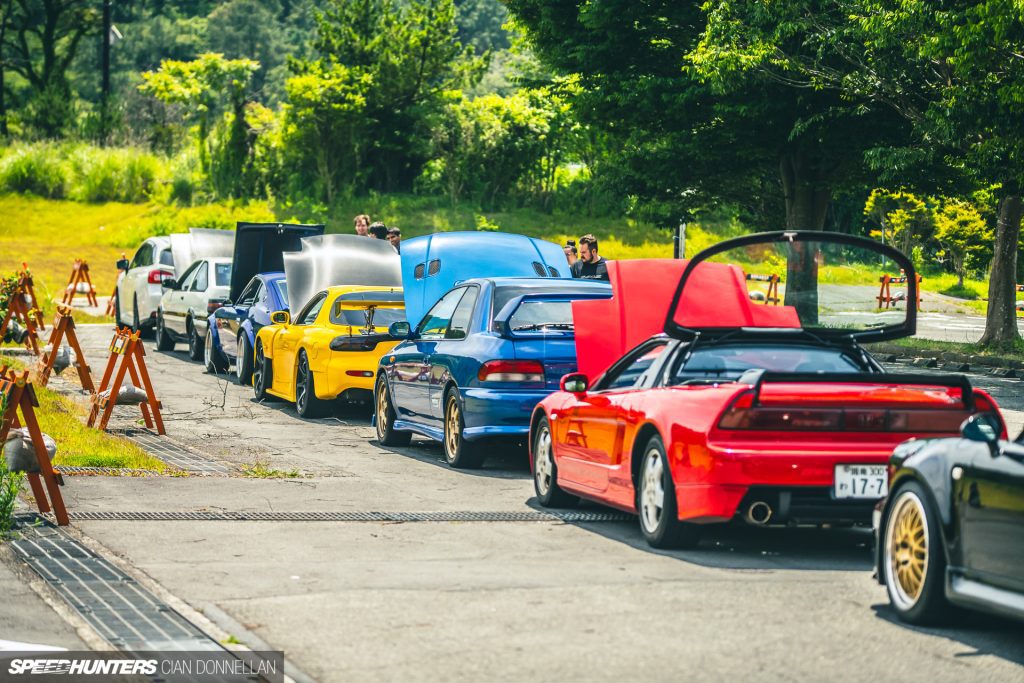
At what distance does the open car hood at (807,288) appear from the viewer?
9.61m

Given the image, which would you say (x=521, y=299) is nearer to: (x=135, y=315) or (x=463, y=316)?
(x=463, y=316)

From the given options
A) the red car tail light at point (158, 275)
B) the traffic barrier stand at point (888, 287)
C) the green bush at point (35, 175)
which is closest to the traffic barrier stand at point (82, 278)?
the red car tail light at point (158, 275)

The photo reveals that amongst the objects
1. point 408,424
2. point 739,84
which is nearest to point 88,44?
point 739,84

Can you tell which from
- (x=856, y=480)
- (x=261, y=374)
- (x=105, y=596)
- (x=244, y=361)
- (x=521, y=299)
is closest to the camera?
(x=105, y=596)

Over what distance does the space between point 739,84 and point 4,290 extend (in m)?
13.0

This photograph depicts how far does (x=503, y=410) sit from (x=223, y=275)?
→ 42.0ft

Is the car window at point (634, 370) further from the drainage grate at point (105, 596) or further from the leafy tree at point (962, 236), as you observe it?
the leafy tree at point (962, 236)

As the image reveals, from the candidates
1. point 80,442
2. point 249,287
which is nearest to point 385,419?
point 80,442

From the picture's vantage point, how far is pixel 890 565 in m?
6.96

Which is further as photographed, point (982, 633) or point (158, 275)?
point (158, 275)

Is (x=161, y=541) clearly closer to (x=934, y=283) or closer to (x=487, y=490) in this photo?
(x=487, y=490)

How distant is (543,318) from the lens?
1266 centimetres

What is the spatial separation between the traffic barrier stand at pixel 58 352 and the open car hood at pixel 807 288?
771cm

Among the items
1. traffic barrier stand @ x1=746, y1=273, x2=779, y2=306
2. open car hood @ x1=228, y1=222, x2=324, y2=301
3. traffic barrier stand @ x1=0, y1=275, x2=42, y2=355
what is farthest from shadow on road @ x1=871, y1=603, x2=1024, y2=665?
open car hood @ x1=228, y1=222, x2=324, y2=301
